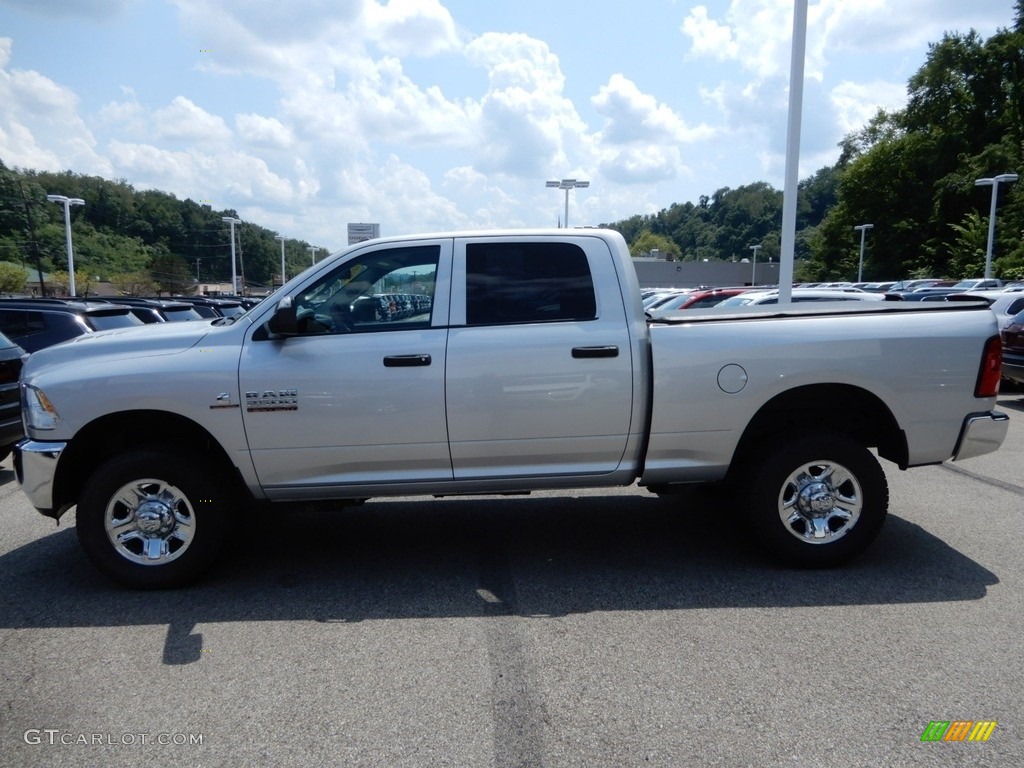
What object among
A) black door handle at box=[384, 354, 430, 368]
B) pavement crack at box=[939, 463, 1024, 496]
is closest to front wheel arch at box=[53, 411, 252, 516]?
black door handle at box=[384, 354, 430, 368]

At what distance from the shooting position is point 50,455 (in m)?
4.48

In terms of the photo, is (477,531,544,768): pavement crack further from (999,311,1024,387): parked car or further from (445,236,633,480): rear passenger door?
(999,311,1024,387): parked car

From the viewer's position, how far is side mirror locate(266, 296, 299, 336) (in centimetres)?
444

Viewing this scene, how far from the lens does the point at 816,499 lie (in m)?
4.80

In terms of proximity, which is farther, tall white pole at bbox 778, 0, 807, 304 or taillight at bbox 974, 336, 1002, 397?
tall white pole at bbox 778, 0, 807, 304

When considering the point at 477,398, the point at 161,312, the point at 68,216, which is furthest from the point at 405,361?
the point at 68,216

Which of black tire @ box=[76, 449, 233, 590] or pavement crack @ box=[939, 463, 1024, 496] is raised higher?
black tire @ box=[76, 449, 233, 590]

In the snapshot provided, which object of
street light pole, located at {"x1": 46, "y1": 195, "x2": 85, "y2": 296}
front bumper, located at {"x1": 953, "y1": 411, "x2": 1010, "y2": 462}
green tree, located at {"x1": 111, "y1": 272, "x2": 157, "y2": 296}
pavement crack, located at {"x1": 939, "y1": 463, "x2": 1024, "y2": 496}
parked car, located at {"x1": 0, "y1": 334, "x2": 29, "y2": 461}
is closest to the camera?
front bumper, located at {"x1": 953, "y1": 411, "x2": 1010, "y2": 462}

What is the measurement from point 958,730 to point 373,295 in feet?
12.0

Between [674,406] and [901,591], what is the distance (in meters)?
1.68

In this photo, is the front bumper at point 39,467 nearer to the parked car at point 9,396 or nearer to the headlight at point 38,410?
the headlight at point 38,410

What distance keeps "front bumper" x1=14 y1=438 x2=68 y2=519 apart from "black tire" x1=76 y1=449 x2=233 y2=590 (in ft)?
0.65

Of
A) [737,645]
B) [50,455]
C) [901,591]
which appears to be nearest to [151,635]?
[50,455]

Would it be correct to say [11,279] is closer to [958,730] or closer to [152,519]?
[152,519]
